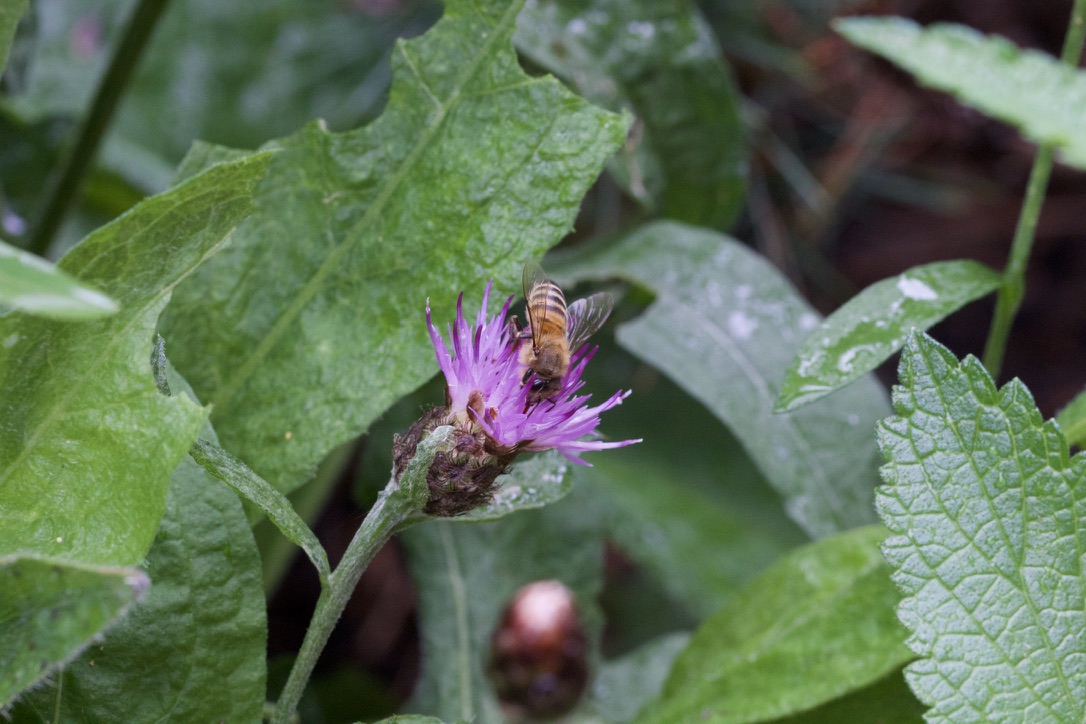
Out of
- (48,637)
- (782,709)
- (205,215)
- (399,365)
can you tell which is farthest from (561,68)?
(48,637)

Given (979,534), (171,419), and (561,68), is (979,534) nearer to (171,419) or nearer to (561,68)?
(171,419)

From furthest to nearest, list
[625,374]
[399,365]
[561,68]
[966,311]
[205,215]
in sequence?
[966,311]
[625,374]
[561,68]
[399,365]
[205,215]

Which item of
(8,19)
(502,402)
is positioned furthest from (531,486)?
(8,19)

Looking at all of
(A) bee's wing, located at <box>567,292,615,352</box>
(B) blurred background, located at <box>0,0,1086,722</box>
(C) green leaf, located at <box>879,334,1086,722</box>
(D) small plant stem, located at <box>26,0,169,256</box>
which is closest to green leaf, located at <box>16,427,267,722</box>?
(A) bee's wing, located at <box>567,292,615,352</box>

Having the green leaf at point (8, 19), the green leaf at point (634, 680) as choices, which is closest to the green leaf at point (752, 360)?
the green leaf at point (634, 680)

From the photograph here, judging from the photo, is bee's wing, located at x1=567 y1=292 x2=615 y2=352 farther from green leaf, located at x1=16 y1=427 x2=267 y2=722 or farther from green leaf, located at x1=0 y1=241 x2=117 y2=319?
green leaf, located at x1=0 y1=241 x2=117 y2=319

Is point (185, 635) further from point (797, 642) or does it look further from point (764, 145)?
point (764, 145)
